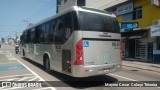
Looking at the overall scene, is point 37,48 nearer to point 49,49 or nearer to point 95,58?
point 49,49

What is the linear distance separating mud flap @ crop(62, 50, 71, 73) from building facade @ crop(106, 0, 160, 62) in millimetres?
13914

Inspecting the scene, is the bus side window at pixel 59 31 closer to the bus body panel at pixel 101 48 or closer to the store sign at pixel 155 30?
the bus body panel at pixel 101 48

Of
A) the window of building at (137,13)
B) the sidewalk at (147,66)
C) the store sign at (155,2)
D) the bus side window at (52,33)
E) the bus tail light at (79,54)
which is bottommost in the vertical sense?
the sidewalk at (147,66)

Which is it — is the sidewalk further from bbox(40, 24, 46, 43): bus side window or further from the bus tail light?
the bus tail light

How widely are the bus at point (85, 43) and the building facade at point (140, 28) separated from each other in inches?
500

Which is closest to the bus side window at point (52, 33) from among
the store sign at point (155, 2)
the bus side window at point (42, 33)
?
the bus side window at point (42, 33)

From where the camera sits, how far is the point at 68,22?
31.3 feet

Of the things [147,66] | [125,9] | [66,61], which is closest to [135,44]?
[125,9]

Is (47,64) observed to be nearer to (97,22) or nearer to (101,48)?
(101,48)

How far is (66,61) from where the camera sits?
9586 millimetres

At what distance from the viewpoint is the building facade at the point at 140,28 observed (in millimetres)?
22453

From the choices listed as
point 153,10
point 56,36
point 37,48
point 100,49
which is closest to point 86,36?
point 100,49

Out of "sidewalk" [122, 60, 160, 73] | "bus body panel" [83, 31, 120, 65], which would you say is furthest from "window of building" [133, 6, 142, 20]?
"bus body panel" [83, 31, 120, 65]

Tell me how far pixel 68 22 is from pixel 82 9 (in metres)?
0.82
